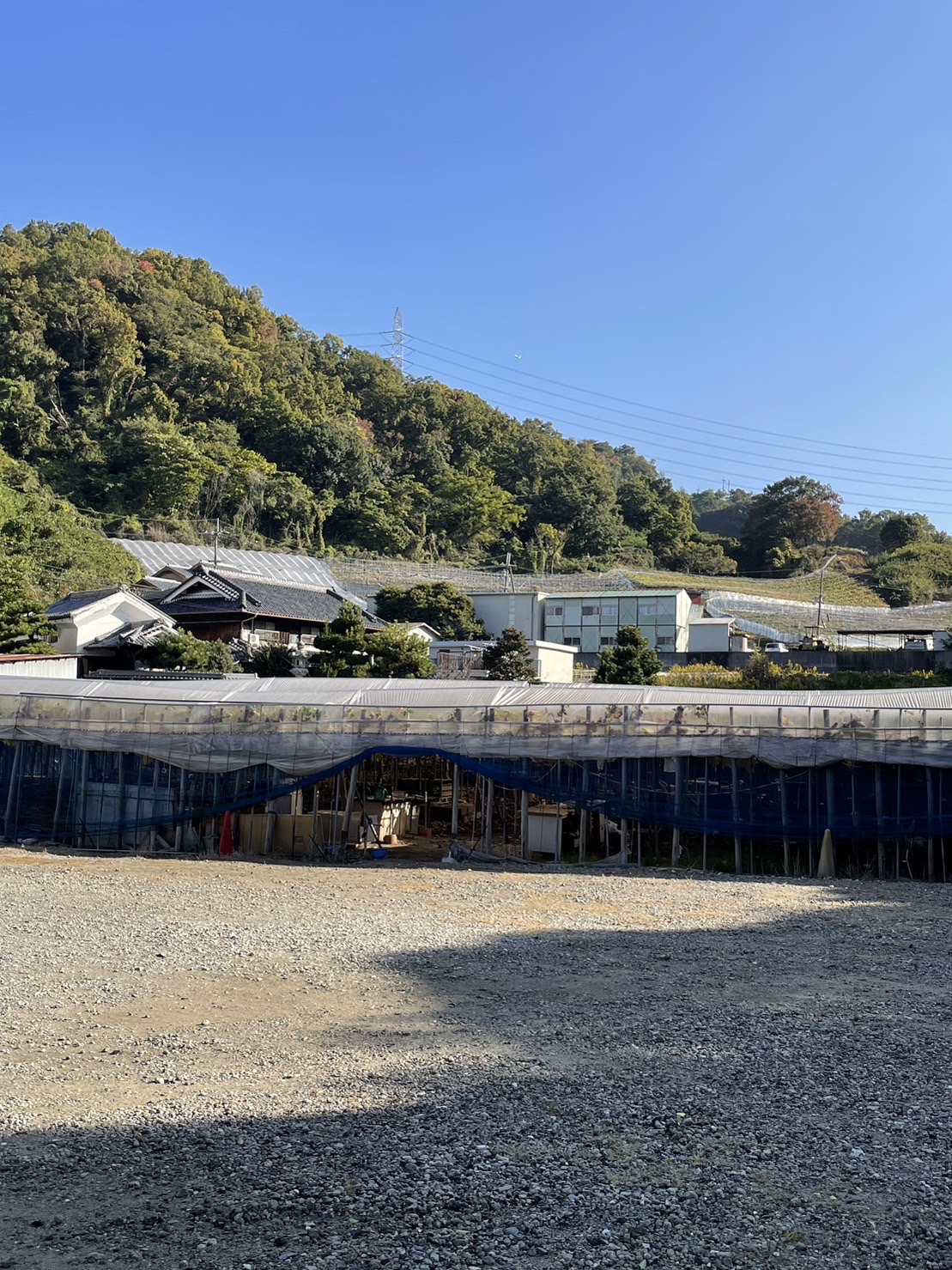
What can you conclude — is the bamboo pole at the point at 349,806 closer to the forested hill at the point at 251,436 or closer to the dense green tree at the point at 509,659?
the dense green tree at the point at 509,659

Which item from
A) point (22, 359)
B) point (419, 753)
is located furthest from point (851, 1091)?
point (22, 359)

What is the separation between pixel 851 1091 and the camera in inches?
240

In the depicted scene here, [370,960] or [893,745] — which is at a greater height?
[893,745]

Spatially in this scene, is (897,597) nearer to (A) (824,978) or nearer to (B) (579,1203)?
(A) (824,978)

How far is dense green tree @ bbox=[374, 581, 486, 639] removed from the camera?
133 ft

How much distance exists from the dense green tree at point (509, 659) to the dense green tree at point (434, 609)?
11.4 meters

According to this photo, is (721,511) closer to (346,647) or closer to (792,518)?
(792,518)

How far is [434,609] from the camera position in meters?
40.5

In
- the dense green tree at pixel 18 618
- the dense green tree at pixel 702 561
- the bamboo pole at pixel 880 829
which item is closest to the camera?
the bamboo pole at pixel 880 829

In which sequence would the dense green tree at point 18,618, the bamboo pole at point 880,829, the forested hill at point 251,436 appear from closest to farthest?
the bamboo pole at point 880,829 → the dense green tree at point 18,618 → the forested hill at point 251,436

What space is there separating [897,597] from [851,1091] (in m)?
57.5

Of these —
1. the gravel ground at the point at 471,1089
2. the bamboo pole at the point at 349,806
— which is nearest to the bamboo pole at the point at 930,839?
the gravel ground at the point at 471,1089

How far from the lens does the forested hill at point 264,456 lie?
5088cm

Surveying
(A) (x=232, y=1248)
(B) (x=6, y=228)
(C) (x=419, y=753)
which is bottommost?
(A) (x=232, y=1248)
